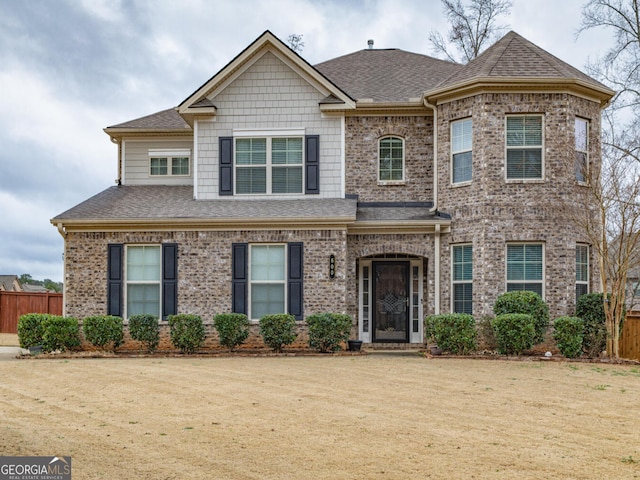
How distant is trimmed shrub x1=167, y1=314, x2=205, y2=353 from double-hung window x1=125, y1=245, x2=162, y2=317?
124 cm

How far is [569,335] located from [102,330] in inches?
412

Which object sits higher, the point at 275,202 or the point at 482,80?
the point at 482,80

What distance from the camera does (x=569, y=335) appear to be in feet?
52.4

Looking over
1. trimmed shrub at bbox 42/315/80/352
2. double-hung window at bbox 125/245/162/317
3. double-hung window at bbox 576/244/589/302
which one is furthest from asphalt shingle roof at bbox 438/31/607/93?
trimmed shrub at bbox 42/315/80/352

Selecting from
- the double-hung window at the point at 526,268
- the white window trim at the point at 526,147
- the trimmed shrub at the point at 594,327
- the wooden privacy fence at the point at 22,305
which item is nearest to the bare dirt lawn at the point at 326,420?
the trimmed shrub at the point at 594,327

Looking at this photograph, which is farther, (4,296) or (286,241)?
(4,296)

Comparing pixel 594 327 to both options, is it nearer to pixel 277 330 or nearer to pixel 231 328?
pixel 277 330

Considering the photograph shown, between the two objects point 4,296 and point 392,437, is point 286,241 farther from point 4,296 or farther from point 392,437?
point 4,296

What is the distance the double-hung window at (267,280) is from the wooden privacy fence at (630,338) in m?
8.11

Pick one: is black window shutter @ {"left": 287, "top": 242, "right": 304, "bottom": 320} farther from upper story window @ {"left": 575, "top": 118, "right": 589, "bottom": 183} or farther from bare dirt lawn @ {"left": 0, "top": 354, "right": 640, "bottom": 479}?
upper story window @ {"left": 575, "top": 118, "right": 589, "bottom": 183}

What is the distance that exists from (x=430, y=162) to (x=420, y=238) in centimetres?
212

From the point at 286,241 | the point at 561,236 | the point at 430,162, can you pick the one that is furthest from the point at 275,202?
the point at 561,236

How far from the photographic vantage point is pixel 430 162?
1900 centimetres

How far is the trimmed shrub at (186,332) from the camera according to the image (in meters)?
17.0
